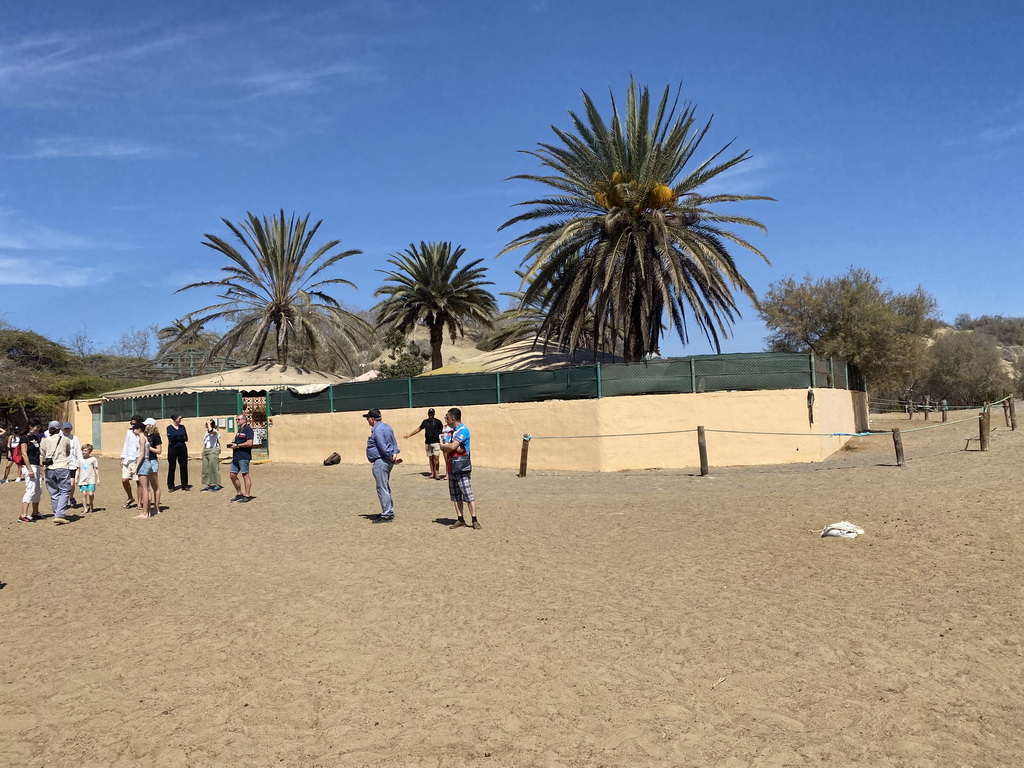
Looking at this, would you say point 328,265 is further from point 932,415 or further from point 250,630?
point 932,415

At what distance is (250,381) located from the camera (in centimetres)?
2842

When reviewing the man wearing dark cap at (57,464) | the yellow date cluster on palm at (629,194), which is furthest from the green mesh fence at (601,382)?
the man wearing dark cap at (57,464)

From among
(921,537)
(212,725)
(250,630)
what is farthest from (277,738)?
(921,537)

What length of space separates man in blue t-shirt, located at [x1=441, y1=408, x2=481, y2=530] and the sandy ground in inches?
21.5

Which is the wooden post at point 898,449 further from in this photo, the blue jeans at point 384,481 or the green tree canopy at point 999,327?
the green tree canopy at point 999,327

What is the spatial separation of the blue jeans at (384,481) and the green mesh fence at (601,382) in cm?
823

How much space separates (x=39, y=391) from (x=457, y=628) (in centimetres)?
3831

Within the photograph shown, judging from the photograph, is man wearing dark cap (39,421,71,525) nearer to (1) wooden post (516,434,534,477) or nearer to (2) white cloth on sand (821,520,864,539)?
(1) wooden post (516,434,534,477)

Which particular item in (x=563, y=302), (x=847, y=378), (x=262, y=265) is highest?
(x=262, y=265)

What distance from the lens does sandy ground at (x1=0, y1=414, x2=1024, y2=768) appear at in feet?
14.8

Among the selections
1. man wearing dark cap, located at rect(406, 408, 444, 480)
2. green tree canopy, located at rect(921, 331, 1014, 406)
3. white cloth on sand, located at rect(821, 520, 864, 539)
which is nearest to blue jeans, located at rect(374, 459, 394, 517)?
man wearing dark cap, located at rect(406, 408, 444, 480)

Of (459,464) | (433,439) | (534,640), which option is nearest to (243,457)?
(433,439)

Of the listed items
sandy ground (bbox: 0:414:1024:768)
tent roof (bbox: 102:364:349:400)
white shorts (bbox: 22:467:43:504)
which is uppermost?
tent roof (bbox: 102:364:349:400)

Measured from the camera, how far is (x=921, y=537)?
29.8ft
